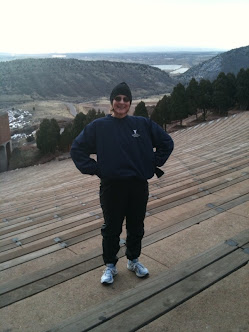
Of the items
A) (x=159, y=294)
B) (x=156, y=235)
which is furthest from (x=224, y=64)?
(x=159, y=294)

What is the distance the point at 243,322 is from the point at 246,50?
152503mm

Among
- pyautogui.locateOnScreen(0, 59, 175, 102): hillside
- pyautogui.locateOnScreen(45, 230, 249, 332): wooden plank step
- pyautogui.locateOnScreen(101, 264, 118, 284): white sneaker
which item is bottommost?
pyautogui.locateOnScreen(0, 59, 175, 102): hillside

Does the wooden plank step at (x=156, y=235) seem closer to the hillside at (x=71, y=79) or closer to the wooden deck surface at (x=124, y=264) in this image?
the wooden deck surface at (x=124, y=264)

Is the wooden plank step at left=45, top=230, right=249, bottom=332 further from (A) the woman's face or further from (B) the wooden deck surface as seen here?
(A) the woman's face

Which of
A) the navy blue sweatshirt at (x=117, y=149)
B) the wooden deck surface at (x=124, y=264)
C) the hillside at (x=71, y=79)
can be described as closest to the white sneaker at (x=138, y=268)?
the wooden deck surface at (x=124, y=264)

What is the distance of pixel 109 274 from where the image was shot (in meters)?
2.92

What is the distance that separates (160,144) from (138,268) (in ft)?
3.44

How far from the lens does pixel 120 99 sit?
2.81 meters

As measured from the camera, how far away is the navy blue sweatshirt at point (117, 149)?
8.89 feet

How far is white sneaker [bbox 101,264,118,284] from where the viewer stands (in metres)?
2.88

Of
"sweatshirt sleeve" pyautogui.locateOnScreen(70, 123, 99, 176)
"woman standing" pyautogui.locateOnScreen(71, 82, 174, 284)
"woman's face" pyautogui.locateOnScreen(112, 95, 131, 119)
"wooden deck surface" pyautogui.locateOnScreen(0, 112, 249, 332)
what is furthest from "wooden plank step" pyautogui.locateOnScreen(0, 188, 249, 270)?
"woman's face" pyautogui.locateOnScreen(112, 95, 131, 119)

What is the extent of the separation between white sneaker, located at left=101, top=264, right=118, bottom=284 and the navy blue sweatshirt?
30.6 inches

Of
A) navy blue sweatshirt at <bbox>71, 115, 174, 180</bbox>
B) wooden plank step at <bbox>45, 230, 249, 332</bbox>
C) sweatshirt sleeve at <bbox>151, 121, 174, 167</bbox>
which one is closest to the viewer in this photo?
wooden plank step at <bbox>45, 230, 249, 332</bbox>

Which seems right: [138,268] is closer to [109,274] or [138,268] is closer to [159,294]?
[109,274]
